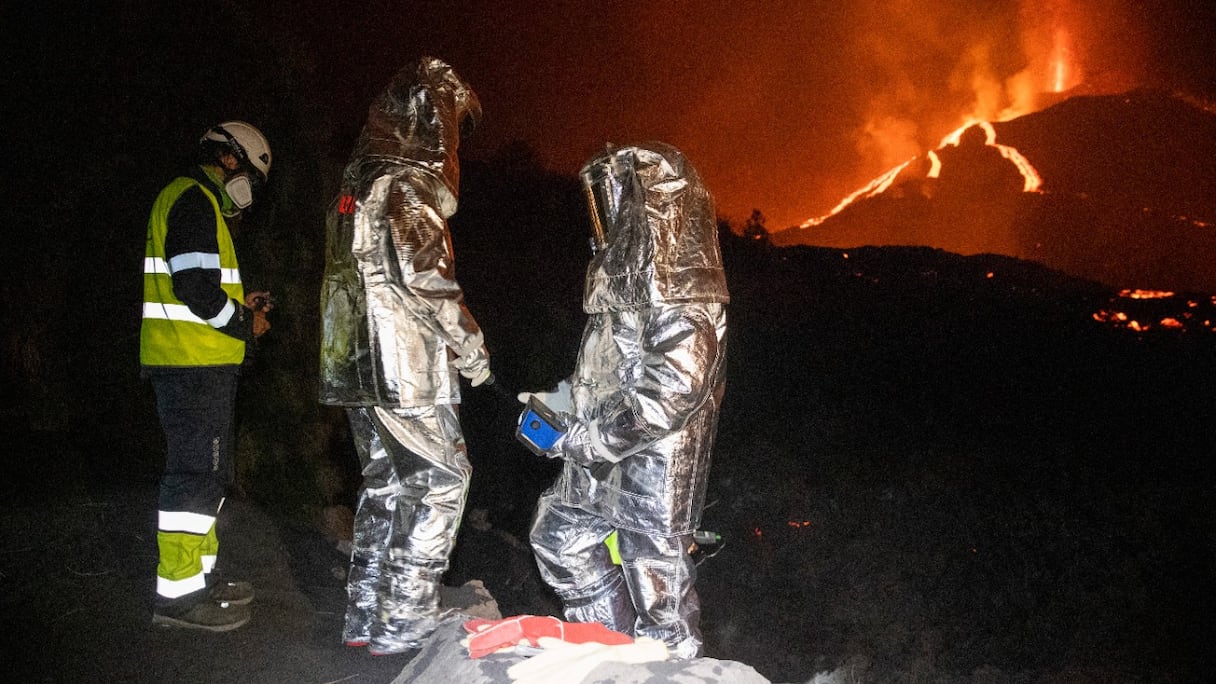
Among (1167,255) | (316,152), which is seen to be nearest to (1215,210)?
(1167,255)

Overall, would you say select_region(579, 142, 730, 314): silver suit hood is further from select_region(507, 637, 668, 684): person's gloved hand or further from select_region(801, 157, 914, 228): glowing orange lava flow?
select_region(801, 157, 914, 228): glowing orange lava flow

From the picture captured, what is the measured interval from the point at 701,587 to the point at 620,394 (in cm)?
676

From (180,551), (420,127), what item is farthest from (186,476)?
(420,127)

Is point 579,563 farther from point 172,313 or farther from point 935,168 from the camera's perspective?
point 935,168

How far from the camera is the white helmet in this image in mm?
3344

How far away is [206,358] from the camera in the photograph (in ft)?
10.4

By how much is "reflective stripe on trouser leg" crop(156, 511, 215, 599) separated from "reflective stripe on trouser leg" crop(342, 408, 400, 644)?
0.65 metres

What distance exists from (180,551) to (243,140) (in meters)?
1.86

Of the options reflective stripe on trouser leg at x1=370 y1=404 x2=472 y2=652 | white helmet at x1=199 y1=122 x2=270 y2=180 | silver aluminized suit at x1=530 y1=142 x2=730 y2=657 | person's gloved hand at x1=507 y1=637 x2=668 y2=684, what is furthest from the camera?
white helmet at x1=199 y1=122 x2=270 y2=180

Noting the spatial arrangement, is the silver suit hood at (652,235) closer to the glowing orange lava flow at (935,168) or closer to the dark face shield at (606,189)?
the dark face shield at (606,189)

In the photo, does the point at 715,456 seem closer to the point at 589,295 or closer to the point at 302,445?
the point at 302,445

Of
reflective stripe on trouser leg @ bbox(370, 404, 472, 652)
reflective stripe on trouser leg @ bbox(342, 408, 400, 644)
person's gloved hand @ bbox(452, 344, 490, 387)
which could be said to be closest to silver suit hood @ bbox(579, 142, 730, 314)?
person's gloved hand @ bbox(452, 344, 490, 387)

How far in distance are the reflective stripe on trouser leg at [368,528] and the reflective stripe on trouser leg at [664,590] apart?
1080 millimetres

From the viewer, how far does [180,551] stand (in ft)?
10.2
